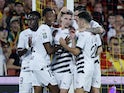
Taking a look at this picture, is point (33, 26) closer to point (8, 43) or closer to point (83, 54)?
point (83, 54)

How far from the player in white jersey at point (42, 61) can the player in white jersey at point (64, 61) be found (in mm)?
133

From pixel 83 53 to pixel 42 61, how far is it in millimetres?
739

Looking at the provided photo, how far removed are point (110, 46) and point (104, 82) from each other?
106 centimetres

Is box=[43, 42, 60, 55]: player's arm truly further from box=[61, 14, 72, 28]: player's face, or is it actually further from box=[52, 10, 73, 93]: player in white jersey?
box=[61, 14, 72, 28]: player's face

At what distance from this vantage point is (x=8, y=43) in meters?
12.9

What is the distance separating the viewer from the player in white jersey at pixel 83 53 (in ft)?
30.5

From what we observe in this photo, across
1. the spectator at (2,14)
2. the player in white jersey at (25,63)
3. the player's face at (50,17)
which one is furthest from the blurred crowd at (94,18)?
the player's face at (50,17)

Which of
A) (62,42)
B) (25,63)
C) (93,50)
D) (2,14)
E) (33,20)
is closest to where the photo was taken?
(62,42)

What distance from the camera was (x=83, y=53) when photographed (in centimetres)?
938

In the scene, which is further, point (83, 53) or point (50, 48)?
point (50, 48)

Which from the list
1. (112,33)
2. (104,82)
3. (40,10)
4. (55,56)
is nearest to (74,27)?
(55,56)

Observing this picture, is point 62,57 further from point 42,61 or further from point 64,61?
point 42,61

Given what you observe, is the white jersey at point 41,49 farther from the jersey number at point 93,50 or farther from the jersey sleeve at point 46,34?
the jersey number at point 93,50

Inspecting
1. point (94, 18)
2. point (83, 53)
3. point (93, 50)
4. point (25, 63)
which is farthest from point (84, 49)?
point (94, 18)
